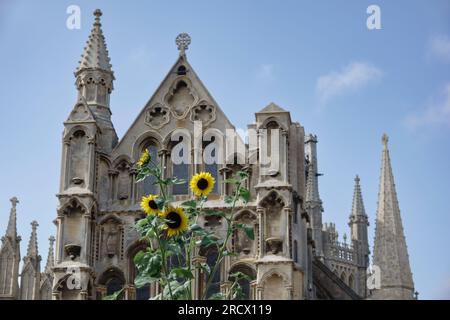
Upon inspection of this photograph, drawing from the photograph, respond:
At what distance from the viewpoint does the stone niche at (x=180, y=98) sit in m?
44.3

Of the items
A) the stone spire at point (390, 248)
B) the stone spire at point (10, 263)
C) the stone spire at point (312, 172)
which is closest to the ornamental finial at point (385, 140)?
the stone spire at point (390, 248)

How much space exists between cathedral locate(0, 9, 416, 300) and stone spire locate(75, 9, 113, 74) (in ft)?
0.17

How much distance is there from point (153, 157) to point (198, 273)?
567 centimetres

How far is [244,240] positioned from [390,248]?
6.65 meters

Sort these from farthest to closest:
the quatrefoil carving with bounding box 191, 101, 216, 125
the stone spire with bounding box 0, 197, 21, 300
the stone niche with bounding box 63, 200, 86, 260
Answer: the stone spire with bounding box 0, 197, 21, 300 < the quatrefoil carving with bounding box 191, 101, 216, 125 < the stone niche with bounding box 63, 200, 86, 260

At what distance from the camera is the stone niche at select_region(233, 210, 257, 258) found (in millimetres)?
41188

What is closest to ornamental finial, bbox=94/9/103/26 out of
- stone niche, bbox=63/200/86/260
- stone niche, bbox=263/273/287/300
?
stone niche, bbox=63/200/86/260

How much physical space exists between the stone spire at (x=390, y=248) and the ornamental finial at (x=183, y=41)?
9.17 metres

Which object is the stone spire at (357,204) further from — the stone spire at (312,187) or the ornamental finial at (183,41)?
the ornamental finial at (183,41)

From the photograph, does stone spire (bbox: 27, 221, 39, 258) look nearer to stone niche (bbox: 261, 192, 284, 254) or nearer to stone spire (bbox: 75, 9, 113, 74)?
stone spire (bbox: 75, 9, 113, 74)

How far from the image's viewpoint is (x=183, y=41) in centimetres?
4491

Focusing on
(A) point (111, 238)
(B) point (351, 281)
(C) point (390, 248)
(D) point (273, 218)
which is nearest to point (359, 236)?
(B) point (351, 281)

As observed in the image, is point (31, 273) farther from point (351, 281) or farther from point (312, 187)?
point (351, 281)

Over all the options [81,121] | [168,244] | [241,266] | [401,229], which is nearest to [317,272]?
[241,266]
